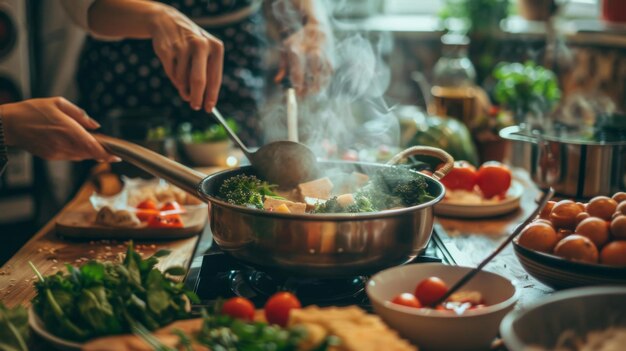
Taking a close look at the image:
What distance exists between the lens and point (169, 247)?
1920 mm

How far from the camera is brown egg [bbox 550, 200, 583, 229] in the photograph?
1.54 metres

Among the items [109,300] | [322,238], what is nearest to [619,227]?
[322,238]

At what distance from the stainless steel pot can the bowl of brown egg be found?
504 millimetres

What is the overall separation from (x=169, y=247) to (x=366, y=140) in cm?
127

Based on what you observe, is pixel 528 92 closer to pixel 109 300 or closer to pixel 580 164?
pixel 580 164

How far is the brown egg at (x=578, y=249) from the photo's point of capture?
4.51ft

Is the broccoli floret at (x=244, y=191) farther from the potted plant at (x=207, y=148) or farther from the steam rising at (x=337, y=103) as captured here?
the potted plant at (x=207, y=148)

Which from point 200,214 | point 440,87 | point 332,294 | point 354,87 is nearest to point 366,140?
point 354,87

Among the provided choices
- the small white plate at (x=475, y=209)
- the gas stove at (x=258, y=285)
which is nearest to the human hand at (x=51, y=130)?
the gas stove at (x=258, y=285)

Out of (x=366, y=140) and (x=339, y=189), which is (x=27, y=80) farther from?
(x=339, y=189)

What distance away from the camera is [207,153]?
2.82 meters

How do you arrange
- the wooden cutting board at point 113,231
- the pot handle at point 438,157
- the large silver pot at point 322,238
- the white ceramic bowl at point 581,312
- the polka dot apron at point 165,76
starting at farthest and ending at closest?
1. the polka dot apron at point 165,76
2. the wooden cutting board at point 113,231
3. the pot handle at point 438,157
4. the large silver pot at point 322,238
5. the white ceramic bowl at point 581,312

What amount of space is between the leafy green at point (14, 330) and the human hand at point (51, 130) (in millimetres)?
613

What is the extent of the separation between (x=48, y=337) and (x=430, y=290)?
71 centimetres
